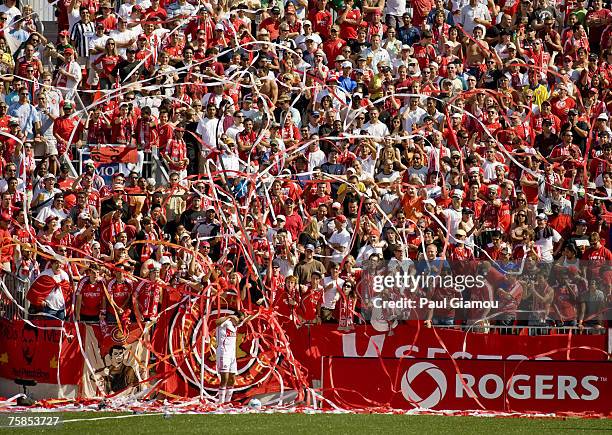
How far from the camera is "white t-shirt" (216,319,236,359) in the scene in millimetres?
20109

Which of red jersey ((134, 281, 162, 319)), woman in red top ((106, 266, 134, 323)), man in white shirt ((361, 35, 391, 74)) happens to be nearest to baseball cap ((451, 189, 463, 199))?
man in white shirt ((361, 35, 391, 74))

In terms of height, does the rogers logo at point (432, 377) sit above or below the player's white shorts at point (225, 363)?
below

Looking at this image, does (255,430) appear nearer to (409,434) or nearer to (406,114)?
(409,434)

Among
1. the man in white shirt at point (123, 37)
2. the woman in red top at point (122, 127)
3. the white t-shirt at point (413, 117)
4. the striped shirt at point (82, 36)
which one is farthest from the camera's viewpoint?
the striped shirt at point (82, 36)

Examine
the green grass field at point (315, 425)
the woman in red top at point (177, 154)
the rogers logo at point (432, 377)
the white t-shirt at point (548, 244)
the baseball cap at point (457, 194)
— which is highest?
the woman in red top at point (177, 154)

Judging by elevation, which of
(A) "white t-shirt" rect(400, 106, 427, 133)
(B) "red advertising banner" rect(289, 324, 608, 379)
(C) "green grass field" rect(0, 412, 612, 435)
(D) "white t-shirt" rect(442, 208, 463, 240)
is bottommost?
(C) "green grass field" rect(0, 412, 612, 435)

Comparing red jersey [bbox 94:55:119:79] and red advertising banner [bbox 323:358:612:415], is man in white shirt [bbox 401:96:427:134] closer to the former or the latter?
red jersey [bbox 94:55:119:79]

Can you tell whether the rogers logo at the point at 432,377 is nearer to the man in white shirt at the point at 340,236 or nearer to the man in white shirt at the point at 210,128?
the man in white shirt at the point at 340,236

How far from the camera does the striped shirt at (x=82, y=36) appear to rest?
26938mm

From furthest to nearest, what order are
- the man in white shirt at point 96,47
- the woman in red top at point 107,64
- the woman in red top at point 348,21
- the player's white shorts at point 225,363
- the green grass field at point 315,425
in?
the woman in red top at point 348,21
the man in white shirt at point 96,47
the woman in red top at point 107,64
the player's white shorts at point 225,363
the green grass field at point 315,425

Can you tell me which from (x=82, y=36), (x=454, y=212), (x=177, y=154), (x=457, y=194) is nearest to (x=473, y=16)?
(x=457, y=194)

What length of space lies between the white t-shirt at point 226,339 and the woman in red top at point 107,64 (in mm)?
7234

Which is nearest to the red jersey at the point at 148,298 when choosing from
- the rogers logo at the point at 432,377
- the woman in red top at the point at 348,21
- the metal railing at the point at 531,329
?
the rogers logo at the point at 432,377

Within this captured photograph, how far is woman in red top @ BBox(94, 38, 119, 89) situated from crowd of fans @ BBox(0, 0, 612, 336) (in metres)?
0.05
